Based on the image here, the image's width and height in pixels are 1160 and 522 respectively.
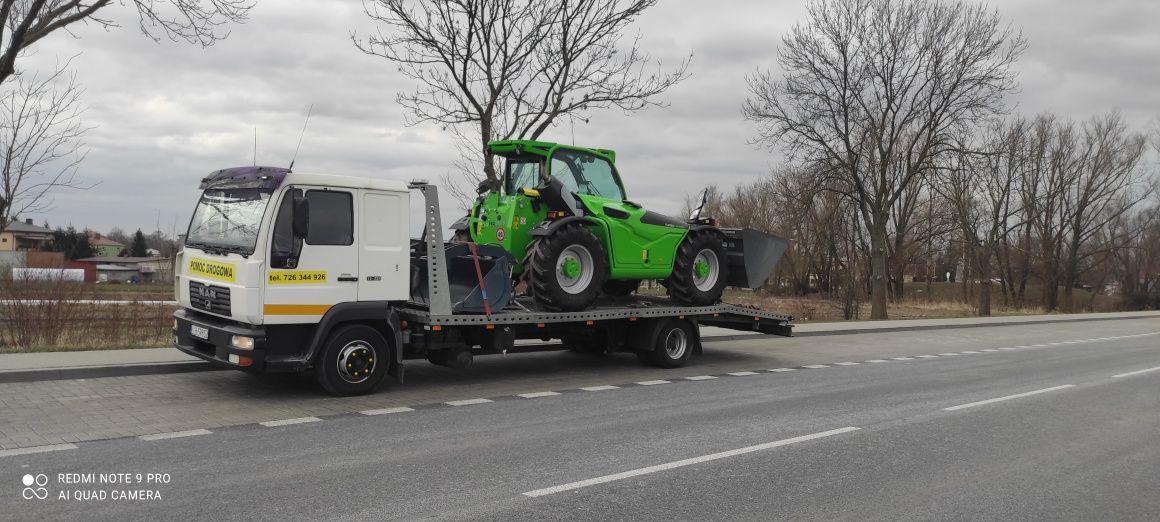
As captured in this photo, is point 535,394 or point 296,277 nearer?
point 296,277

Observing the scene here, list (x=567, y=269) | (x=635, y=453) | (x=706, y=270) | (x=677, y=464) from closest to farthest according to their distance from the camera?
1. (x=677, y=464)
2. (x=635, y=453)
3. (x=567, y=269)
4. (x=706, y=270)

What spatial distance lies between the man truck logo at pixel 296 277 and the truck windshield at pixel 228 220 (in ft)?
1.16

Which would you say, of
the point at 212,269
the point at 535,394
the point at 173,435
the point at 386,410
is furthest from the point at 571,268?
the point at 173,435

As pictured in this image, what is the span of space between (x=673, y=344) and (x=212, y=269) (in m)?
6.74

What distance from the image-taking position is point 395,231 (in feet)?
30.9

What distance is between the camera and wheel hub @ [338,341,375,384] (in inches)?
356

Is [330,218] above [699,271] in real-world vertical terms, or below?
above

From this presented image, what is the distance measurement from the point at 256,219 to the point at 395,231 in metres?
1.49

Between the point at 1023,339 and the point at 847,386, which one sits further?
the point at 1023,339

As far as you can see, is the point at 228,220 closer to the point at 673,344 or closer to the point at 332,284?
the point at 332,284

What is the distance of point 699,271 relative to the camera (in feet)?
42.8

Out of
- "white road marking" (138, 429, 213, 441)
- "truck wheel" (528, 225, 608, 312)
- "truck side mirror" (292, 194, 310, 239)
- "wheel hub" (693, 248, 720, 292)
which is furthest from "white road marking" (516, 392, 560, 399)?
"wheel hub" (693, 248, 720, 292)

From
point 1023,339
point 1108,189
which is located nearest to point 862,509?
point 1023,339

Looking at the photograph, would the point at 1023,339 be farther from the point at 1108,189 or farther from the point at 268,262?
the point at 1108,189
